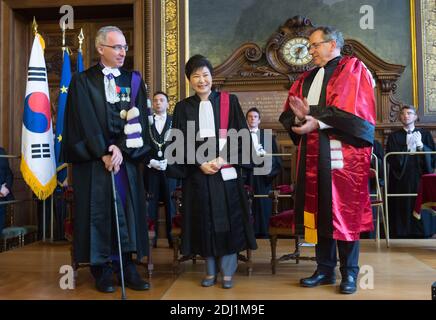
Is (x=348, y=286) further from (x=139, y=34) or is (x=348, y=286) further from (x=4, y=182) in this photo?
(x=139, y=34)

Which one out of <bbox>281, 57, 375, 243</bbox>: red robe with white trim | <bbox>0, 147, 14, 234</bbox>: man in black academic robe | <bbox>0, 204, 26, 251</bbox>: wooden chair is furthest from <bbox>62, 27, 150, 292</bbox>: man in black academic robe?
<bbox>0, 147, 14, 234</bbox>: man in black academic robe

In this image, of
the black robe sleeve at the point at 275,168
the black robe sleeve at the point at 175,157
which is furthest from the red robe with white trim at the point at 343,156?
the black robe sleeve at the point at 275,168

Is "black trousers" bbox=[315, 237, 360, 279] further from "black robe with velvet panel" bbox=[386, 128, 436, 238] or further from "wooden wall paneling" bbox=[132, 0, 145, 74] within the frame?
"wooden wall paneling" bbox=[132, 0, 145, 74]

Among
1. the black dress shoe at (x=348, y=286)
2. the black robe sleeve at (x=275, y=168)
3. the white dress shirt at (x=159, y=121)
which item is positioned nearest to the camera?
the black dress shoe at (x=348, y=286)

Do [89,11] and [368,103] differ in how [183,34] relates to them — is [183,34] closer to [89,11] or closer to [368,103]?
[89,11]

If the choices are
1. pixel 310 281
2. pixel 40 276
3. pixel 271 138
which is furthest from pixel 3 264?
pixel 271 138

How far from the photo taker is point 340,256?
323cm

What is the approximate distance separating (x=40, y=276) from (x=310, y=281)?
222cm

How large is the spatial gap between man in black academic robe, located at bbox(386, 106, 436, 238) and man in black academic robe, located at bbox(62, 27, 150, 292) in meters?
4.17

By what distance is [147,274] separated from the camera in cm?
380

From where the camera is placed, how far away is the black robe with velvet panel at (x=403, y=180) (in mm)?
6293

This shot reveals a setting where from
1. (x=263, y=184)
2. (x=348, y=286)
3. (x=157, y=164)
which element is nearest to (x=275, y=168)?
(x=263, y=184)

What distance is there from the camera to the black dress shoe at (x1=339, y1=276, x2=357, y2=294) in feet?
10.1

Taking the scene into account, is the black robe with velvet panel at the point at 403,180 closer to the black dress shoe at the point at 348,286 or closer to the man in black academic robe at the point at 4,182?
the black dress shoe at the point at 348,286
